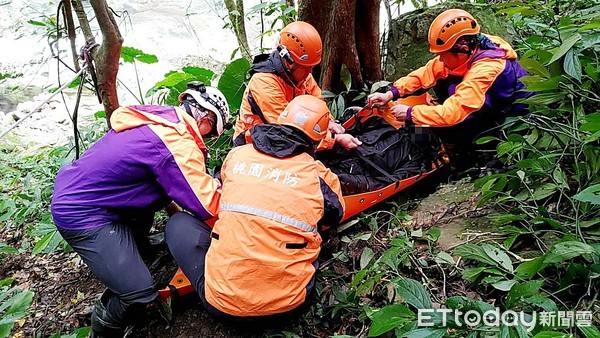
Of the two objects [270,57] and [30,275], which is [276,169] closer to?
[270,57]

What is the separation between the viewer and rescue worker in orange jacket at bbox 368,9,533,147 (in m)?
3.28

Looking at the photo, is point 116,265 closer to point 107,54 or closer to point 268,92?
point 107,54

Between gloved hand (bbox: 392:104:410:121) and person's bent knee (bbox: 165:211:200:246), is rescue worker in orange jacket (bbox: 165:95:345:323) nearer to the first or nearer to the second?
person's bent knee (bbox: 165:211:200:246)

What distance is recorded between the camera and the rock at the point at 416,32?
424cm

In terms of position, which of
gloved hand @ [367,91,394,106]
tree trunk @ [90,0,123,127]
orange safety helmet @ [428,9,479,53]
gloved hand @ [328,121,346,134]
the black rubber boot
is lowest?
the black rubber boot

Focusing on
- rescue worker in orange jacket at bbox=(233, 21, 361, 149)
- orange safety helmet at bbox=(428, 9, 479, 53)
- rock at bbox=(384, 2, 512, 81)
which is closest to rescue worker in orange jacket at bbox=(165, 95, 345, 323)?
rescue worker in orange jacket at bbox=(233, 21, 361, 149)

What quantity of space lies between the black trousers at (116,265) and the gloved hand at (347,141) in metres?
1.71

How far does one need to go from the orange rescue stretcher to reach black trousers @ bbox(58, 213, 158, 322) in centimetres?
14

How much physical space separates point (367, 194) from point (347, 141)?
0.48 meters

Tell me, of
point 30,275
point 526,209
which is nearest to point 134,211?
point 30,275

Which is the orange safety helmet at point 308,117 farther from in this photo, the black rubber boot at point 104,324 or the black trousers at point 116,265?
the black rubber boot at point 104,324

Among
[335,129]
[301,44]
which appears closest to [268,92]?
[301,44]

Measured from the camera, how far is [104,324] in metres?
2.67

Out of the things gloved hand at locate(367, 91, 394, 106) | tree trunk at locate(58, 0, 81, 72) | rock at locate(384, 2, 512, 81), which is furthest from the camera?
rock at locate(384, 2, 512, 81)
